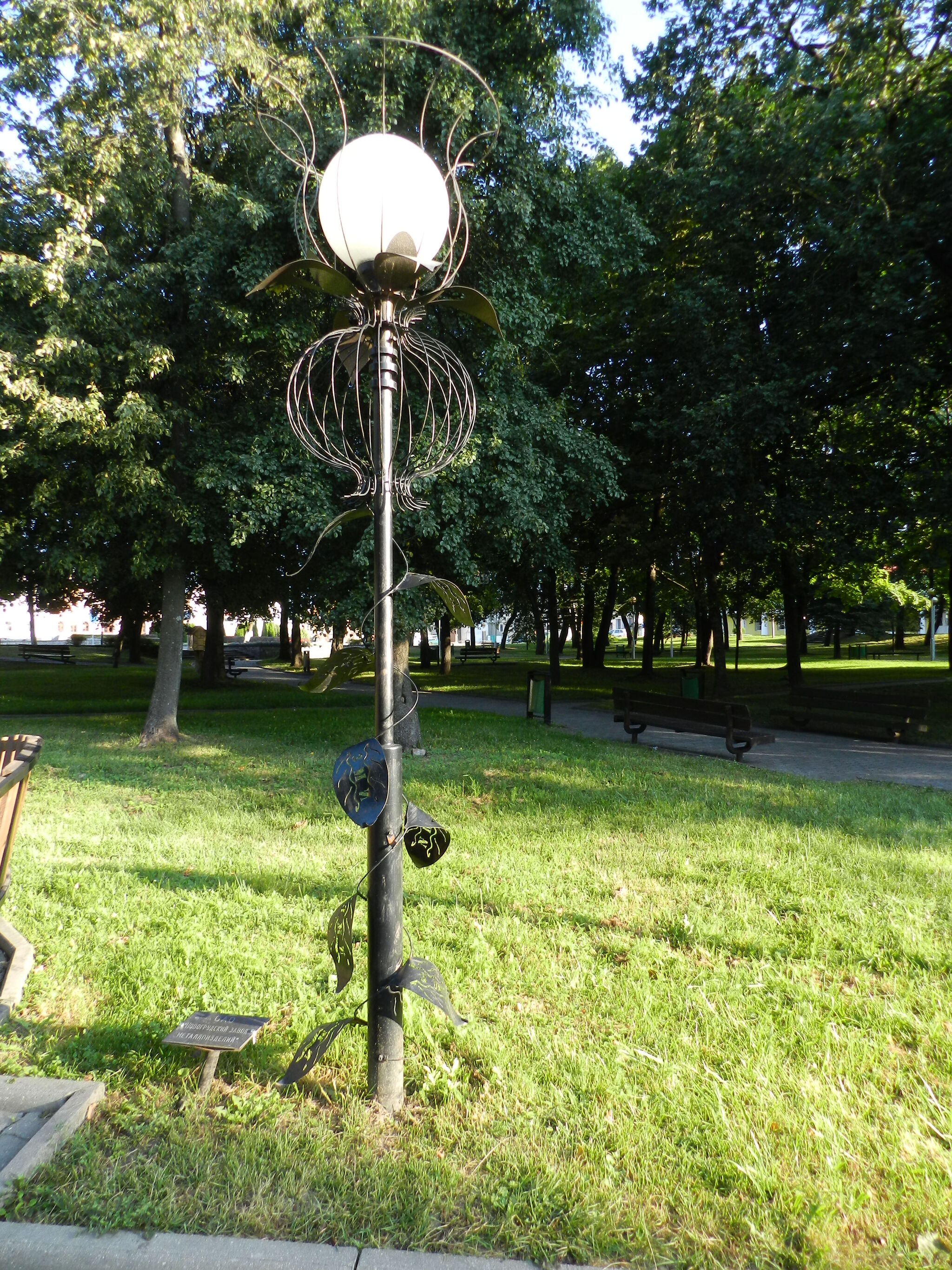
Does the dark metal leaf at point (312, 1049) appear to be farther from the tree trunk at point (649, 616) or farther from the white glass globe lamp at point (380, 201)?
the tree trunk at point (649, 616)

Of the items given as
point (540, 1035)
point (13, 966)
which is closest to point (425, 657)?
point (13, 966)

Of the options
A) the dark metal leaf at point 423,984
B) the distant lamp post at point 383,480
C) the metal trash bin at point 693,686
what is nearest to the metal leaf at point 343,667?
the distant lamp post at point 383,480

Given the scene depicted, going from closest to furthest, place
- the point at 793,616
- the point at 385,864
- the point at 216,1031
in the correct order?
the point at 385,864
the point at 216,1031
the point at 793,616

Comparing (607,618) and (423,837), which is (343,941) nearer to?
(423,837)

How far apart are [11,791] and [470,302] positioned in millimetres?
2908

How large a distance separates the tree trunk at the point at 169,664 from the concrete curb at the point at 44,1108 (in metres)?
9.31

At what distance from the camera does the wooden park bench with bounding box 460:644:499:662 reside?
38.0 m

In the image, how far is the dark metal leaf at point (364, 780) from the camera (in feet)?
8.72

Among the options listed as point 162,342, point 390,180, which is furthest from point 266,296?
point 390,180

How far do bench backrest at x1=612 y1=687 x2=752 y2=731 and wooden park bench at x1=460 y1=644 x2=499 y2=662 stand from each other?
81.6 feet

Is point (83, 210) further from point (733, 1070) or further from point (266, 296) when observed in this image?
point (733, 1070)

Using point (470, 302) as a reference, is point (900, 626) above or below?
below

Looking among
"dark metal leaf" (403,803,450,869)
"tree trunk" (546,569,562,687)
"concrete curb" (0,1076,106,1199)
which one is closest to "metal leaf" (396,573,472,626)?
"dark metal leaf" (403,803,450,869)

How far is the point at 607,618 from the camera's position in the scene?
100 feet
